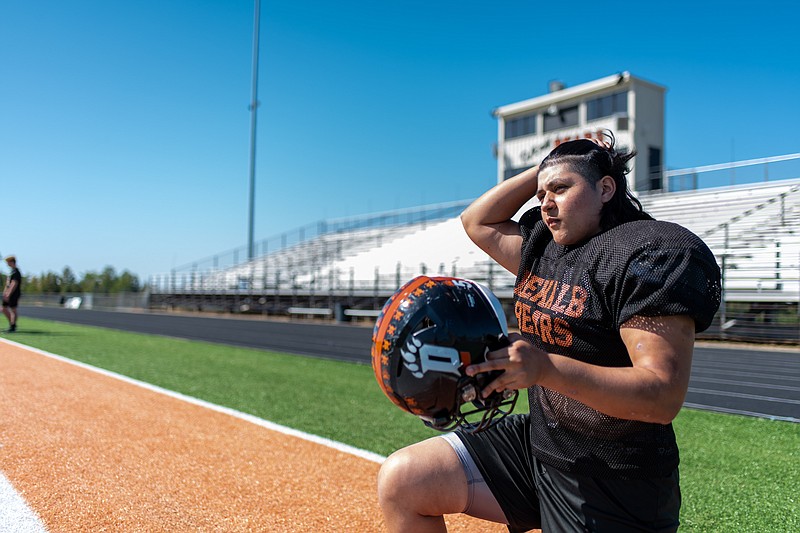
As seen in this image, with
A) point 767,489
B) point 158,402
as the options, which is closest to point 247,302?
point 158,402

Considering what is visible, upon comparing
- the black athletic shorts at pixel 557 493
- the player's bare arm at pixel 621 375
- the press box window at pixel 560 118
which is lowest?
the black athletic shorts at pixel 557 493

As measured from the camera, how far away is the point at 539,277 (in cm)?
216

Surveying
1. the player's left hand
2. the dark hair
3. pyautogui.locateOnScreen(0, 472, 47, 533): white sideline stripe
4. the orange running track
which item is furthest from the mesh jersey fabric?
pyautogui.locateOnScreen(0, 472, 47, 533): white sideline stripe

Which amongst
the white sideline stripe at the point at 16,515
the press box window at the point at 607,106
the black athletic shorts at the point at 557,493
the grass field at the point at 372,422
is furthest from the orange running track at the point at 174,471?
the press box window at the point at 607,106

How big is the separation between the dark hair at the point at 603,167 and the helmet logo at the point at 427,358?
0.70 meters

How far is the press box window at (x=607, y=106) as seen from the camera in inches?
1208

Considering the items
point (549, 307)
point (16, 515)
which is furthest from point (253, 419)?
point (549, 307)

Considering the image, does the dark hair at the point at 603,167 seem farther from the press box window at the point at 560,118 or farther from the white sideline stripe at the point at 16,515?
the press box window at the point at 560,118

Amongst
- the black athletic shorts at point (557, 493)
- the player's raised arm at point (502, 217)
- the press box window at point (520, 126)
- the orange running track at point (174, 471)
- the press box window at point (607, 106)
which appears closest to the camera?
the black athletic shorts at point (557, 493)

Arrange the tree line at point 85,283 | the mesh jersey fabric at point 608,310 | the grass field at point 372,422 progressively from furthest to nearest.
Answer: the tree line at point 85,283, the grass field at point 372,422, the mesh jersey fabric at point 608,310

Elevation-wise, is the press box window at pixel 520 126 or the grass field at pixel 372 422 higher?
the press box window at pixel 520 126

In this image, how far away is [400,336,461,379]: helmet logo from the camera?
1.66m

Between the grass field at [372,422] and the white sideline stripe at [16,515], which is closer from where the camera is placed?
the white sideline stripe at [16,515]

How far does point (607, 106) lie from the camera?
1235 inches
